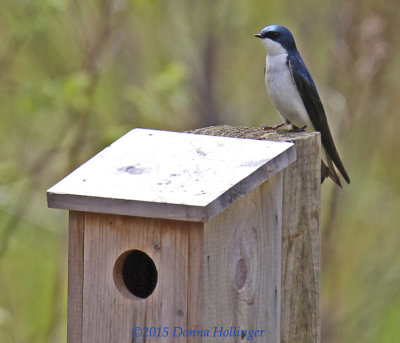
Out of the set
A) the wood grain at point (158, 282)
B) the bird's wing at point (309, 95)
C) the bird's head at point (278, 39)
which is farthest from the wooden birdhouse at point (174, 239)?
the bird's head at point (278, 39)

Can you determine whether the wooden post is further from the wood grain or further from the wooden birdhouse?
the wood grain

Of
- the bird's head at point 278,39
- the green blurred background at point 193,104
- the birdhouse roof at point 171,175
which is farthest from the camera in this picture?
the green blurred background at point 193,104

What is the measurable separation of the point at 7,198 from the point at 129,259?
189cm

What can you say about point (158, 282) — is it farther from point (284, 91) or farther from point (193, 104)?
point (193, 104)

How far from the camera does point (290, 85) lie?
11.9ft

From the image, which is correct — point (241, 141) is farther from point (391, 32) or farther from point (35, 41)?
point (35, 41)

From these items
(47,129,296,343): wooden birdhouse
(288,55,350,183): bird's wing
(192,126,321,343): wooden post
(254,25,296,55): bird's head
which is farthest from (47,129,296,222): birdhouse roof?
(254,25,296,55): bird's head

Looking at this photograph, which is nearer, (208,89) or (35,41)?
(35,41)

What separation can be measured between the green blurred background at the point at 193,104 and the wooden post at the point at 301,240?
166 centimetres

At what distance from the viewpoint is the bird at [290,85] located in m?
3.55

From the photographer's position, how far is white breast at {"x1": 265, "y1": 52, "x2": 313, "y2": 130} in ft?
11.8

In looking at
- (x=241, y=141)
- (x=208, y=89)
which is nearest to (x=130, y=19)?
(x=208, y=89)

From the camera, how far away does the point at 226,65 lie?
18.9ft

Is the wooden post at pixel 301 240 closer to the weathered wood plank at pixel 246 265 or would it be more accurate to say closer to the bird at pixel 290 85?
the weathered wood plank at pixel 246 265
